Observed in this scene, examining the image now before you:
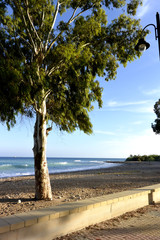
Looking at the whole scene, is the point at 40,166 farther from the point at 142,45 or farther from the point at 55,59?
the point at 142,45

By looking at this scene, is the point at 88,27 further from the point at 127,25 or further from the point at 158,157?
the point at 158,157

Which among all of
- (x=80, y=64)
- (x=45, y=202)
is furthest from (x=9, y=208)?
(x=80, y=64)

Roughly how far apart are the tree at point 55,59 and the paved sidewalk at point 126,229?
2960mm

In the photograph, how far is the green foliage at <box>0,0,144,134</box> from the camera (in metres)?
6.06

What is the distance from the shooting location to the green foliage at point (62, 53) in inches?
239

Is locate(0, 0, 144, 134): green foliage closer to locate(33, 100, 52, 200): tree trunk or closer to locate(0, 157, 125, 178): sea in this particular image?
locate(33, 100, 52, 200): tree trunk

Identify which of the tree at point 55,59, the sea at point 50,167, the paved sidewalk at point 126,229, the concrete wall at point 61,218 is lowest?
the sea at point 50,167

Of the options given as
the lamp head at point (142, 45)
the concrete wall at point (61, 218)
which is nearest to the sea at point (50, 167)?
the concrete wall at point (61, 218)

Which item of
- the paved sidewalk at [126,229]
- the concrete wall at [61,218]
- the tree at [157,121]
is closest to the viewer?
the concrete wall at [61,218]

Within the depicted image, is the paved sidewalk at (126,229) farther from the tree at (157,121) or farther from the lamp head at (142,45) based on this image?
the tree at (157,121)

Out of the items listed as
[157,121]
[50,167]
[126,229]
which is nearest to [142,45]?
[126,229]

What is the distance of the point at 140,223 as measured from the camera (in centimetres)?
475

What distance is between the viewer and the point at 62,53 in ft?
20.7

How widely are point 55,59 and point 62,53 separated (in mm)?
674
